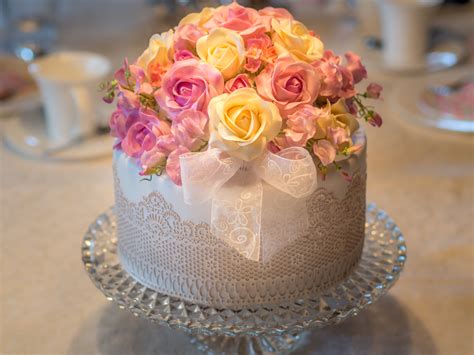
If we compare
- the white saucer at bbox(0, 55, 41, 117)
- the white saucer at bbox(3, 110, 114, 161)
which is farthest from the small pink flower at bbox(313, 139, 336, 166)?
the white saucer at bbox(0, 55, 41, 117)

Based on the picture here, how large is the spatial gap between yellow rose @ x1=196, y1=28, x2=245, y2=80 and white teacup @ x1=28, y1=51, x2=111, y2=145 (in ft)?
1.65

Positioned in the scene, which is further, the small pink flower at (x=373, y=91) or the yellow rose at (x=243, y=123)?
the small pink flower at (x=373, y=91)

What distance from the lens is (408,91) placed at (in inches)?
47.5

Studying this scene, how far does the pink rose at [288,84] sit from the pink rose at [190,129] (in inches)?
2.0

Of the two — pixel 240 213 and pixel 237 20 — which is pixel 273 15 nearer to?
pixel 237 20

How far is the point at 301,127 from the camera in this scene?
1.79ft

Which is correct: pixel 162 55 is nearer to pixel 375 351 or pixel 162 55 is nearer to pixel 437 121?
pixel 375 351

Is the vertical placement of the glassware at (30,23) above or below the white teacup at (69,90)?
below

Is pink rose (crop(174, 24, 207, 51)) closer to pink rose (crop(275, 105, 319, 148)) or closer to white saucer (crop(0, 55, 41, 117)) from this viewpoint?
pink rose (crop(275, 105, 319, 148))

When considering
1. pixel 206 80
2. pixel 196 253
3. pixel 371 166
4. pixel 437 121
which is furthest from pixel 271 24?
pixel 437 121

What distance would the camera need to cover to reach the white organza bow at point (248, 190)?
1.76 ft

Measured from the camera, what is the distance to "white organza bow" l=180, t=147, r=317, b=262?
1.76 feet

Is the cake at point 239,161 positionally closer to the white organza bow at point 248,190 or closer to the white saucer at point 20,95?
the white organza bow at point 248,190

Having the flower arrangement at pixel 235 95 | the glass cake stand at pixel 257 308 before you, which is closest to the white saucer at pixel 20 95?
the glass cake stand at pixel 257 308
